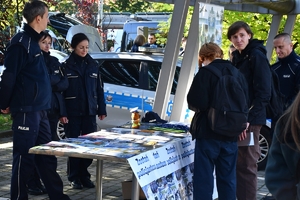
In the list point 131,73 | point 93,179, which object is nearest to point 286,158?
point 93,179

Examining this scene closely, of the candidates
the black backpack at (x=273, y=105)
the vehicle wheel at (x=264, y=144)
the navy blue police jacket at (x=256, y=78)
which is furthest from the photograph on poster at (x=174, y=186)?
the vehicle wheel at (x=264, y=144)

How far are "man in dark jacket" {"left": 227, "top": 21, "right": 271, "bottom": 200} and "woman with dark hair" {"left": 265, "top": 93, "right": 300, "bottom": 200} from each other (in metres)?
3.16

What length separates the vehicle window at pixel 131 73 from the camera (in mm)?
9422

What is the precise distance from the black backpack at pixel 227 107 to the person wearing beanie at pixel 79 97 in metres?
2.15

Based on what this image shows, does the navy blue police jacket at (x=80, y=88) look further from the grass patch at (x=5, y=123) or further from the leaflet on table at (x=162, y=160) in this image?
the grass patch at (x=5, y=123)

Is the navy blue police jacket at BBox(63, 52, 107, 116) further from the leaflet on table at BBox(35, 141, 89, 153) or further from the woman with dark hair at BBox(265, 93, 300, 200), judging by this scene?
the woman with dark hair at BBox(265, 93, 300, 200)

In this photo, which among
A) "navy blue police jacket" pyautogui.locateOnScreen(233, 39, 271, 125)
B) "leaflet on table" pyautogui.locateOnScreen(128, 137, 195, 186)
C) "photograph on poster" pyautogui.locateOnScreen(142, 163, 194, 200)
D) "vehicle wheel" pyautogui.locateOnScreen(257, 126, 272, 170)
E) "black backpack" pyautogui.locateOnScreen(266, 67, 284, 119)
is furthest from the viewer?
"vehicle wheel" pyautogui.locateOnScreen(257, 126, 272, 170)

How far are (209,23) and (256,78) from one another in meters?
1.43

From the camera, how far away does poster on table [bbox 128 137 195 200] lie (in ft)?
15.4

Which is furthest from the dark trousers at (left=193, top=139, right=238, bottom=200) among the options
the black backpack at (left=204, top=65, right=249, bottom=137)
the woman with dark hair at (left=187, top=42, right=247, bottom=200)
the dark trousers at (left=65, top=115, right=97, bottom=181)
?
the dark trousers at (left=65, top=115, right=97, bottom=181)

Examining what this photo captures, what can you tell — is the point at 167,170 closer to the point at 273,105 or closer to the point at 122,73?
the point at 273,105

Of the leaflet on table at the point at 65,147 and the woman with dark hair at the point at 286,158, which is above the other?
the woman with dark hair at the point at 286,158

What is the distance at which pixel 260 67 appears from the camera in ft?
18.3


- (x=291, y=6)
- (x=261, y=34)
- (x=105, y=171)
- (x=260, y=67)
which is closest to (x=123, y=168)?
(x=105, y=171)
